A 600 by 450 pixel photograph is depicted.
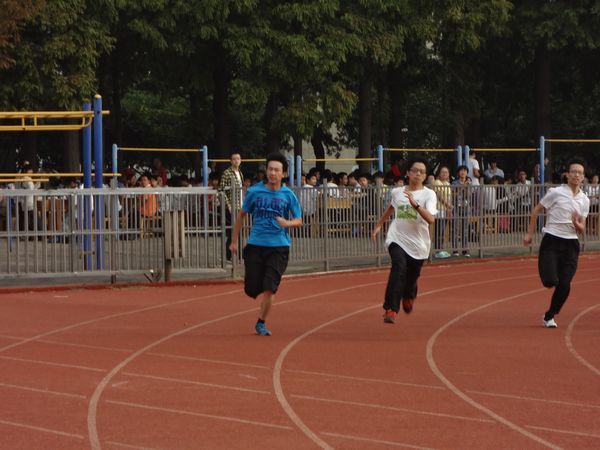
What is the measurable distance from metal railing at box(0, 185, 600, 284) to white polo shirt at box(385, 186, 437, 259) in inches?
245

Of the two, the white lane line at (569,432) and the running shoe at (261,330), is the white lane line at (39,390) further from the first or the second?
the running shoe at (261,330)

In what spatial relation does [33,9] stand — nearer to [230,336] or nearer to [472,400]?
[230,336]

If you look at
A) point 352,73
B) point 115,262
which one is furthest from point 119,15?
point 115,262

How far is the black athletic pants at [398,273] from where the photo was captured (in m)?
14.6

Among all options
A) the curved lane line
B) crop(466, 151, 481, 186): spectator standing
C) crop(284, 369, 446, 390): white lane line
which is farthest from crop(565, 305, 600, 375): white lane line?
crop(466, 151, 481, 186): spectator standing

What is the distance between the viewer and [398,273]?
14.6m

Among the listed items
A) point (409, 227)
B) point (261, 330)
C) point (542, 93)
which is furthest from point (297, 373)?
point (542, 93)

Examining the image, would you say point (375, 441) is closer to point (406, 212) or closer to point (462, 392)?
point (462, 392)

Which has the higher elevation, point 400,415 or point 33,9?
point 33,9

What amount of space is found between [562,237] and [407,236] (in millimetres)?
1551

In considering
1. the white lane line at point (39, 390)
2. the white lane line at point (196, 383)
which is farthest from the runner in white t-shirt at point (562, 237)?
the white lane line at point (39, 390)

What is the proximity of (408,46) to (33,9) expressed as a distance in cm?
1375

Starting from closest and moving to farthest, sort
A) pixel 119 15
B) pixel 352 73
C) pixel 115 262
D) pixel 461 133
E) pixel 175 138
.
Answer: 1. pixel 115 262
2. pixel 119 15
3. pixel 352 73
4. pixel 461 133
5. pixel 175 138

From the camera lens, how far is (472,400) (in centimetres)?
990
